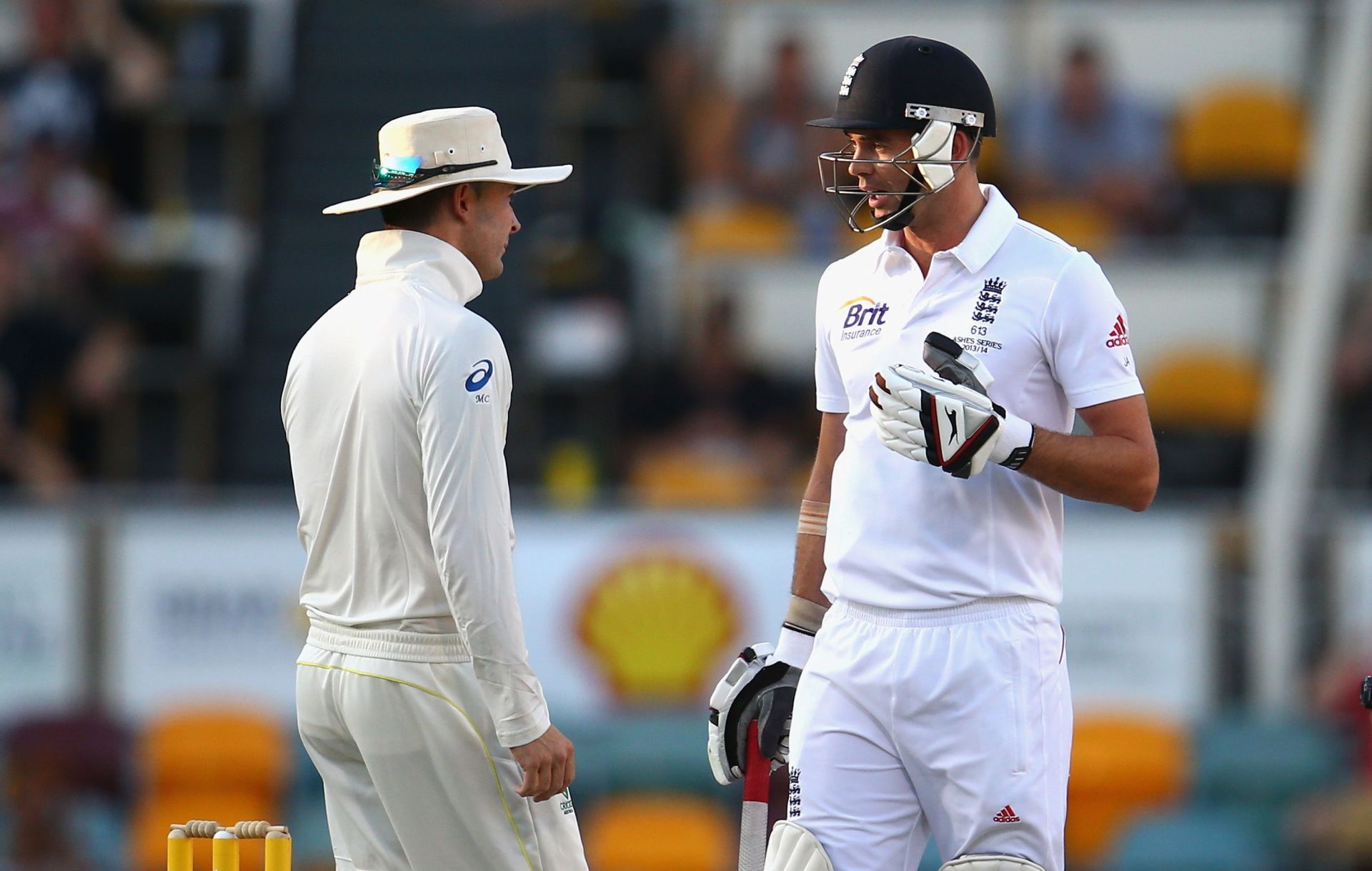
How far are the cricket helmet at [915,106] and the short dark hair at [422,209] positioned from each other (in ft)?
2.35

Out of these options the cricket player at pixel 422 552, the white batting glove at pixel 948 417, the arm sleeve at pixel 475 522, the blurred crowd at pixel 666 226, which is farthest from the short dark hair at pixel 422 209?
the blurred crowd at pixel 666 226

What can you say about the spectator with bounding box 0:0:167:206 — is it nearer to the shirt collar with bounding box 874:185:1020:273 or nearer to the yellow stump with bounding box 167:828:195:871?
the yellow stump with bounding box 167:828:195:871

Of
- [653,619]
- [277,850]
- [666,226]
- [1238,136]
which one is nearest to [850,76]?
[277,850]

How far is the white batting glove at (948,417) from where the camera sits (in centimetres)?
358

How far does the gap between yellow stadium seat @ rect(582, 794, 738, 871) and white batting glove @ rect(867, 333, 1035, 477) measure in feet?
14.7

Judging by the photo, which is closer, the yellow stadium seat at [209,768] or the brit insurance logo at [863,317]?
the brit insurance logo at [863,317]

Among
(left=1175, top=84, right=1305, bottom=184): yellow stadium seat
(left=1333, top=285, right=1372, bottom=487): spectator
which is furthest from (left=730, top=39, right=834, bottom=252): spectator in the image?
(left=1333, top=285, right=1372, bottom=487): spectator

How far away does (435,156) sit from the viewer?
156 inches

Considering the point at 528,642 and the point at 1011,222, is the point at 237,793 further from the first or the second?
the point at 1011,222

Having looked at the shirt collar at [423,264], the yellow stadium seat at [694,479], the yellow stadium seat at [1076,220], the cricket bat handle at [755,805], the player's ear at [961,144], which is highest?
the player's ear at [961,144]

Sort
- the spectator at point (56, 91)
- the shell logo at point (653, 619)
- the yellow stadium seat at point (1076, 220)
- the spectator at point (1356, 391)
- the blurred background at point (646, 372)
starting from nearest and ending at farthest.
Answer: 1. the blurred background at point (646, 372)
2. the shell logo at point (653, 619)
3. the spectator at point (1356, 391)
4. the yellow stadium seat at point (1076, 220)
5. the spectator at point (56, 91)

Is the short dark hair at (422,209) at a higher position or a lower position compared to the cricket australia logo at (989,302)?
higher

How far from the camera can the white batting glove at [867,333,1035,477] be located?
11.8ft

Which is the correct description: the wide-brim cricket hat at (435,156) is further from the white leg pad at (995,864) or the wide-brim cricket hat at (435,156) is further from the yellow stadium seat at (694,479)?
the yellow stadium seat at (694,479)
